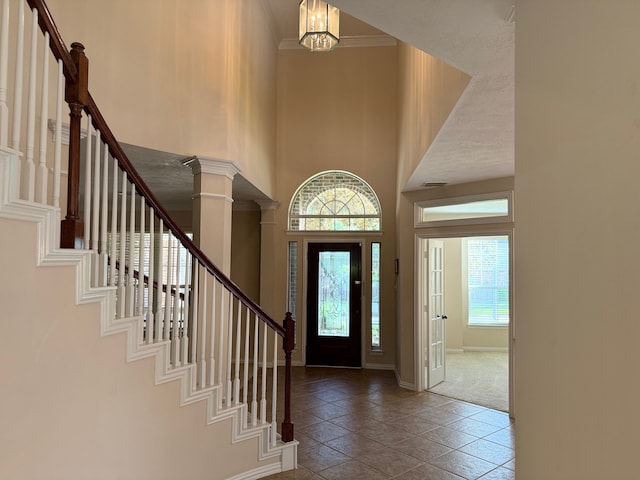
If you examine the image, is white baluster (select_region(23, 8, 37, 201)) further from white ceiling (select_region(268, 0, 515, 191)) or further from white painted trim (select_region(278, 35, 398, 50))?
white painted trim (select_region(278, 35, 398, 50))

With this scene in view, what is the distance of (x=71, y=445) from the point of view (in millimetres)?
1941

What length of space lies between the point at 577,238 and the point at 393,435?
11.2ft

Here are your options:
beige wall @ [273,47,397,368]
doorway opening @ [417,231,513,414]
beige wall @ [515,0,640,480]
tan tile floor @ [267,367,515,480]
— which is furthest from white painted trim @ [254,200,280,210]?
beige wall @ [515,0,640,480]

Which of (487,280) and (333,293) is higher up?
(487,280)

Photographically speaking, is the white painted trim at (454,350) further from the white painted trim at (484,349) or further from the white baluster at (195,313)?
the white baluster at (195,313)

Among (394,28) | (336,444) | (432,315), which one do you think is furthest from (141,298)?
(432,315)

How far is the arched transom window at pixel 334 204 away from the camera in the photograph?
22.1 feet

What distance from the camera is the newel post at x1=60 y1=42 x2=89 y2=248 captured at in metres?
1.98

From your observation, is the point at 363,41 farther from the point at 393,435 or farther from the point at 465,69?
the point at 393,435

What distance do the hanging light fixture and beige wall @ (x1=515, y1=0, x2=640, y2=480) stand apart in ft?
11.5

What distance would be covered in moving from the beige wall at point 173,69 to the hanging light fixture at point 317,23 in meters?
0.74

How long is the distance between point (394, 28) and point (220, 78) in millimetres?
2873

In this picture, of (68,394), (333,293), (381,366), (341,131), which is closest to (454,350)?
(381,366)

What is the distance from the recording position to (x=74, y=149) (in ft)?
6.63
